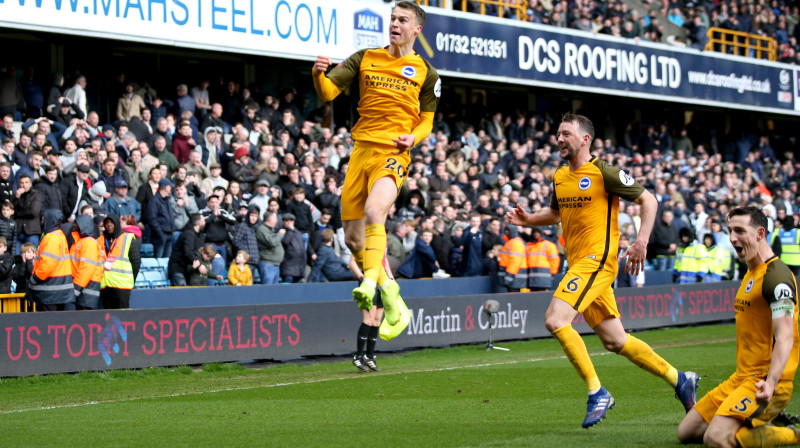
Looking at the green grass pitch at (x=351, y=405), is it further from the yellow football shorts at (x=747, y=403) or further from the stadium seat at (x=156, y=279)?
the stadium seat at (x=156, y=279)

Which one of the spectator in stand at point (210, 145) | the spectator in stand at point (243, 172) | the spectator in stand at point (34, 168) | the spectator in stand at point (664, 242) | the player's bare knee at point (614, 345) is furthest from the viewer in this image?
the spectator in stand at point (664, 242)

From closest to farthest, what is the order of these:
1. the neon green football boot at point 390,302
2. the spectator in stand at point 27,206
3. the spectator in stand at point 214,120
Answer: the neon green football boot at point 390,302 → the spectator in stand at point 27,206 → the spectator in stand at point 214,120

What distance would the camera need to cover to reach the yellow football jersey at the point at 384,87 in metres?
8.63

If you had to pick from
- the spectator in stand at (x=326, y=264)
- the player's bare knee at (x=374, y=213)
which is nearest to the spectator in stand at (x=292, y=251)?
the spectator in stand at (x=326, y=264)

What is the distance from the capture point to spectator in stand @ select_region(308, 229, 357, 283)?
1762 centimetres

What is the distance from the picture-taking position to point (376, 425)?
8227 millimetres

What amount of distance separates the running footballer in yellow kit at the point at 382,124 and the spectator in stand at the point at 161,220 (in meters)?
7.81

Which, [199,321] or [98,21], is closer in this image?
[199,321]

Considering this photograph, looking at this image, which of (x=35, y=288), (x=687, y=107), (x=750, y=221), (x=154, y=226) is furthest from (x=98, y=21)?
(x=687, y=107)

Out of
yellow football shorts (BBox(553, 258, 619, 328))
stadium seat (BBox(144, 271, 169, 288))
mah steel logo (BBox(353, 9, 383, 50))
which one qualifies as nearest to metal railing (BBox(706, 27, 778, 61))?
mah steel logo (BBox(353, 9, 383, 50))

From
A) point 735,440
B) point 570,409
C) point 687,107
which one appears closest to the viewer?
point 735,440

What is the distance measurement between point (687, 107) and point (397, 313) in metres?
25.5

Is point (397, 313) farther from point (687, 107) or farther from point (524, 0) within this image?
point (687, 107)

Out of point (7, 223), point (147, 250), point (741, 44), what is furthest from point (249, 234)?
point (741, 44)
